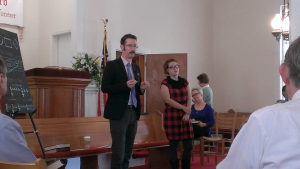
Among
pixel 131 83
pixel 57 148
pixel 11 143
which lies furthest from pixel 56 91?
pixel 11 143

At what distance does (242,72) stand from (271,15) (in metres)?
1.73

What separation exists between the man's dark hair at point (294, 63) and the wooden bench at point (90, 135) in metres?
2.75

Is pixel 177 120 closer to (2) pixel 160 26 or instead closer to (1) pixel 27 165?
(1) pixel 27 165

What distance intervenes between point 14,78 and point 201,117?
3.07 metres

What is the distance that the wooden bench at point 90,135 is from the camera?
3.55 m

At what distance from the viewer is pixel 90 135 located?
405 cm

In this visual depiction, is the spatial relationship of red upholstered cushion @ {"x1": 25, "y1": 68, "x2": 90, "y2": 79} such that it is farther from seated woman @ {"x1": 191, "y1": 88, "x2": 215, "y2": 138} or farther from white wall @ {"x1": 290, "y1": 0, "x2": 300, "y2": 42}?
white wall @ {"x1": 290, "y1": 0, "x2": 300, "y2": 42}

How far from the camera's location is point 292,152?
954mm

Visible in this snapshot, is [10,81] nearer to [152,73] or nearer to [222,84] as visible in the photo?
[152,73]

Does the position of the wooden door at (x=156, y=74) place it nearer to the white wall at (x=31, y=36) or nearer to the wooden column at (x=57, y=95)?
the wooden column at (x=57, y=95)

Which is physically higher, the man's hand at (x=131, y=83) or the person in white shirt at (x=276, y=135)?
the man's hand at (x=131, y=83)

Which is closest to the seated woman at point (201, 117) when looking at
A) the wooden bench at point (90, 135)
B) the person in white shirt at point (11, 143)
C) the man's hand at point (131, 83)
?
the wooden bench at point (90, 135)

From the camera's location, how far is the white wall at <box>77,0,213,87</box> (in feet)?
22.4

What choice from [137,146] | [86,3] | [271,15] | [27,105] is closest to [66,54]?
[86,3]
